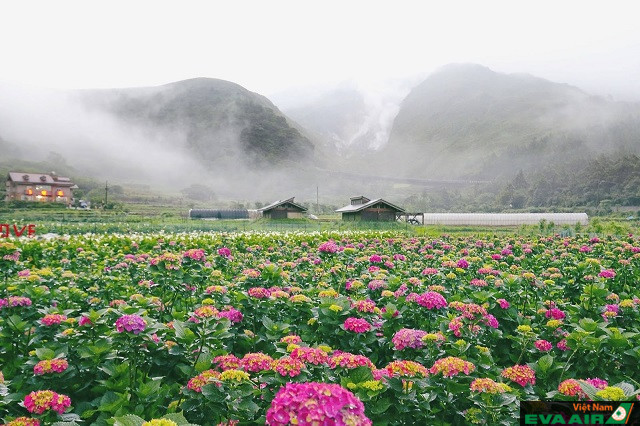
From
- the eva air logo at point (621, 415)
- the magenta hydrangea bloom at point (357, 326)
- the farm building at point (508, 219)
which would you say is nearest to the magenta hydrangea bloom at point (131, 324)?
the magenta hydrangea bloom at point (357, 326)

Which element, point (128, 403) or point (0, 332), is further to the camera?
point (0, 332)

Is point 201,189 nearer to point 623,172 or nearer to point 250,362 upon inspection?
point 623,172

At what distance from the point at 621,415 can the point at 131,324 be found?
10.1ft

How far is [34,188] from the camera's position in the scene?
10400 centimetres

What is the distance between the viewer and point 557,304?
546cm

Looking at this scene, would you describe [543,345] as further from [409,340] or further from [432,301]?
[409,340]

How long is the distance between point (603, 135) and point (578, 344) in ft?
649

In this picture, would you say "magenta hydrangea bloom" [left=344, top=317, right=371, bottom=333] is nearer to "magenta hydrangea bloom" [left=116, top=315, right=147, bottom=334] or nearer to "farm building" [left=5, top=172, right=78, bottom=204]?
"magenta hydrangea bloom" [left=116, top=315, right=147, bottom=334]

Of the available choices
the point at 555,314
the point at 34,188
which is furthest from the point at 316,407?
the point at 34,188

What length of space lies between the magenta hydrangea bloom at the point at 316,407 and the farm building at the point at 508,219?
55.6 meters

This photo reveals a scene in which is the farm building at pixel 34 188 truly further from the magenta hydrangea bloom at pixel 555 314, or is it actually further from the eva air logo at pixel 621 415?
the eva air logo at pixel 621 415

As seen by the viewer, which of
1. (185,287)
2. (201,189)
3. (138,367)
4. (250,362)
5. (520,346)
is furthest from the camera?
(201,189)

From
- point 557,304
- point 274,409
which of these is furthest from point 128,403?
point 557,304

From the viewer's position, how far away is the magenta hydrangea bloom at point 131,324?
2951 millimetres
